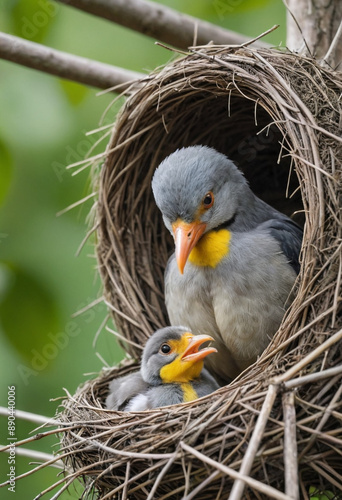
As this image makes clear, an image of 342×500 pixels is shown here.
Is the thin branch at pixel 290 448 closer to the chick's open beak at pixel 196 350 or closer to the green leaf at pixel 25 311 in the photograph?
the chick's open beak at pixel 196 350

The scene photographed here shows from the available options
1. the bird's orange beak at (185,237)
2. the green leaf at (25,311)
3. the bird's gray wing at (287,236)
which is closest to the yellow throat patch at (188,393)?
the bird's orange beak at (185,237)

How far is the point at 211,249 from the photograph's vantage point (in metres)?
2.58

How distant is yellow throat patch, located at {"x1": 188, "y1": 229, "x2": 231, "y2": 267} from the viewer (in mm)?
2564

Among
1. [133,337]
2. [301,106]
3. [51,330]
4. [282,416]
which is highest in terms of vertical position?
[301,106]

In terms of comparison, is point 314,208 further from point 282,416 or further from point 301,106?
point 282,416

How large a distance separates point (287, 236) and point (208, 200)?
1.04 ft

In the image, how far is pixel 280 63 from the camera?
239cm

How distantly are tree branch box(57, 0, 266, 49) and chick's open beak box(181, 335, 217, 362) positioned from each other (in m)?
1.16

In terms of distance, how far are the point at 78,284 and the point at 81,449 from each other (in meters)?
1.52

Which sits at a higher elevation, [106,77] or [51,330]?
[106,77]

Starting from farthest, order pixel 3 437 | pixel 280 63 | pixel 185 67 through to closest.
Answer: pixel 3 437, pixel 185 67, pixel 280 63

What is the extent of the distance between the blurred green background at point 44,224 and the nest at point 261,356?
38cm

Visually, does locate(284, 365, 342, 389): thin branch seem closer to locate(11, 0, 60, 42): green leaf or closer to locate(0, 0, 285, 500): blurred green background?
locate(0, 0, 285, 500): blurred green background

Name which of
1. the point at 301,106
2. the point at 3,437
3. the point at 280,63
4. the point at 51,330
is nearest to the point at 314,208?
the point at 301,106
